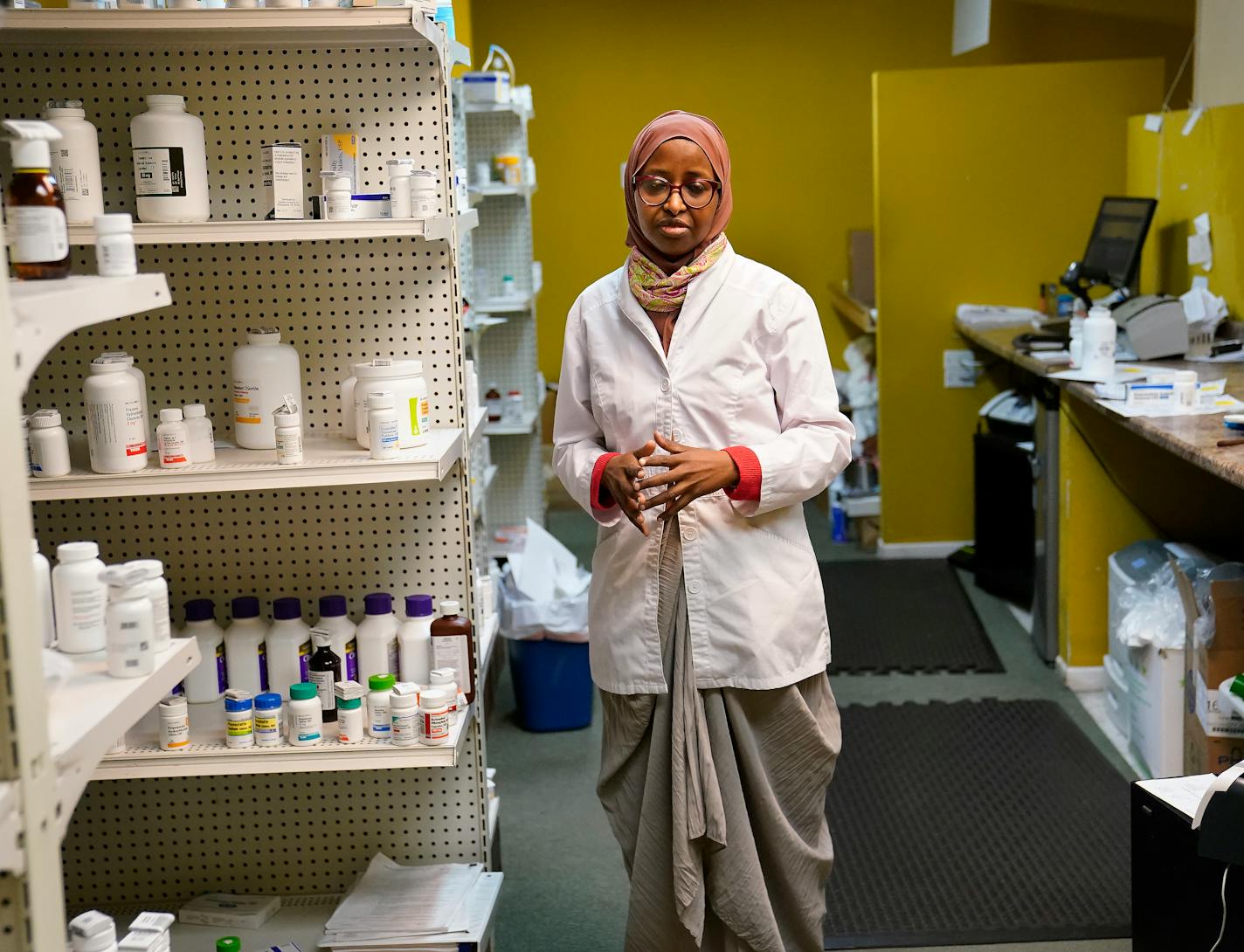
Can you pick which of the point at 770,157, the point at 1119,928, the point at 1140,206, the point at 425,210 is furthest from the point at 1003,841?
the point at 770,157

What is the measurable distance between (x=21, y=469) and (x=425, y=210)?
3.99ft

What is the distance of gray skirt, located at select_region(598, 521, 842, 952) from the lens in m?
2.35

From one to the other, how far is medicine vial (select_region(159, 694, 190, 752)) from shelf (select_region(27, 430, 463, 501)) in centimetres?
38

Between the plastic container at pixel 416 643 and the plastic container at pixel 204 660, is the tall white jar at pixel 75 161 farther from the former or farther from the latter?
the plastic container at pixel 416 643

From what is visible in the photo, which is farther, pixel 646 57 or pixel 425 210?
pixel 646 57

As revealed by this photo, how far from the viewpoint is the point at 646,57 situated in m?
8.17

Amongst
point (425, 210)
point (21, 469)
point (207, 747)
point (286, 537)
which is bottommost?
point (207, 747)

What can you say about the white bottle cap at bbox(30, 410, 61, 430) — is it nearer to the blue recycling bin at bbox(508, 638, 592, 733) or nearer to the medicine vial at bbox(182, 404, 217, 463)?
the medicine vial at bbox(182, 404, 217, 463)

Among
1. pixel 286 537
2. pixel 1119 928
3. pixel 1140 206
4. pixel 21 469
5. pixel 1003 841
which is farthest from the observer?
pixel 1140 206

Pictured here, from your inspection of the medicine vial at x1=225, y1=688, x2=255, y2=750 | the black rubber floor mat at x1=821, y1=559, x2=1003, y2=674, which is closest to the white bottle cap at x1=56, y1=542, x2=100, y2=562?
the medicine vial at x1=225, y1=688, x2=255, y2=750

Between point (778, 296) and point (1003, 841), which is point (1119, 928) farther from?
point (778, 296)

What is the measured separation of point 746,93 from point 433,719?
6.55 meters

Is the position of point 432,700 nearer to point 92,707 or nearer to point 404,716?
point 404,716

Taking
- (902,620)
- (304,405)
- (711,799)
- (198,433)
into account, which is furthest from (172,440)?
(902,620)
